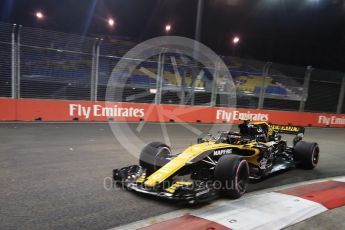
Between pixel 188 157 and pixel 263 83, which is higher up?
pixel 263 83

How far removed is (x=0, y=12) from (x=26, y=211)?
83.6 ft

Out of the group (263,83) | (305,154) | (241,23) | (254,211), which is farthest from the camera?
(241,23)

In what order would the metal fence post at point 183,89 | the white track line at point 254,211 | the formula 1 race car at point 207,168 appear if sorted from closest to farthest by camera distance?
the white track line at point 254,211
the formula 1 race car at point 207,168
the metal fence post at point 183,89

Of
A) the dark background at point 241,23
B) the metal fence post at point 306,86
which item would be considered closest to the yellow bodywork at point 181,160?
the metal fence post at point 306,86

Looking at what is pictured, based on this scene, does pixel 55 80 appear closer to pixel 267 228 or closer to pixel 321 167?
pixel 321 167

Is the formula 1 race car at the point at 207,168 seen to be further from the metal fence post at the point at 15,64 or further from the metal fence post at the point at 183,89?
the metal fence post at the point at 183,89

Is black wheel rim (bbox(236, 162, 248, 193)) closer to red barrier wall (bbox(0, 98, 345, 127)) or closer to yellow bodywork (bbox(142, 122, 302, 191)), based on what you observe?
yellow bodywork (bbox(142, 122, 302, 191))

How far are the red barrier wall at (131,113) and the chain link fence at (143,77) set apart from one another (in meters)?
0.33

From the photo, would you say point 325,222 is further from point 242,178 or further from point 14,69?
point 14,69

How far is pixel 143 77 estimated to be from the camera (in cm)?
1469

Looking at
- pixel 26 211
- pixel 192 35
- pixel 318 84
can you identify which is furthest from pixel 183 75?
pixel 192 35

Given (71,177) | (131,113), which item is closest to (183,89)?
(131,113)

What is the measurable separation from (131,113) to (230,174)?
9.08m

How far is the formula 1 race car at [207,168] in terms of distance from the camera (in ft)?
16.6
